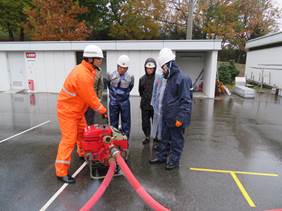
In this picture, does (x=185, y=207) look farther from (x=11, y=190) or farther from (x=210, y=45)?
(x=210, y=45)

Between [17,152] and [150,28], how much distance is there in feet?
62.7

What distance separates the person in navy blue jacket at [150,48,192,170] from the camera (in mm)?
3436

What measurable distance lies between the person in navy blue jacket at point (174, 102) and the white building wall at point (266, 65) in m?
14.0

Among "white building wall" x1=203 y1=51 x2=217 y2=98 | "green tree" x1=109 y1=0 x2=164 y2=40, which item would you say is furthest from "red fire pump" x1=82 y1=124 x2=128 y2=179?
"green tree" x1=109 y1=0 x2=164 y2=40

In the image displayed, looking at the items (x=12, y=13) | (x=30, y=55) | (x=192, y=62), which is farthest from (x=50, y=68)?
(x=12, y=13)

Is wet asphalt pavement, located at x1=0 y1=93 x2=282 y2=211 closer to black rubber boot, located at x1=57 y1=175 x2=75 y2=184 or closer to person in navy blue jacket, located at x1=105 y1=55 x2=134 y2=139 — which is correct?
black rubber boot, located at x1=57 y1=175 x2=75 y2=184

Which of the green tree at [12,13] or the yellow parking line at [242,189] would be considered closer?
the yellow parking line at [242,189]

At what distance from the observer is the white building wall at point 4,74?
13.0 meters

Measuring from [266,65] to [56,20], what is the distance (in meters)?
16.4

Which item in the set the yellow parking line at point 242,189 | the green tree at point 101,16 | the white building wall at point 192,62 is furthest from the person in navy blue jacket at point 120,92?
the green tree at point 101,16

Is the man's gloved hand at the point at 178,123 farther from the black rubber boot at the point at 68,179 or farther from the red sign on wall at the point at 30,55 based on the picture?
the red sign on wall at the point at 30,55

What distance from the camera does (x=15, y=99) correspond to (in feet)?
34.8

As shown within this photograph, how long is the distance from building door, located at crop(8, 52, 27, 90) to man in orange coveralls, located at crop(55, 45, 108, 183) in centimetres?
1171

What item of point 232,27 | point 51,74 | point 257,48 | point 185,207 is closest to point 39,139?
point 185,207
